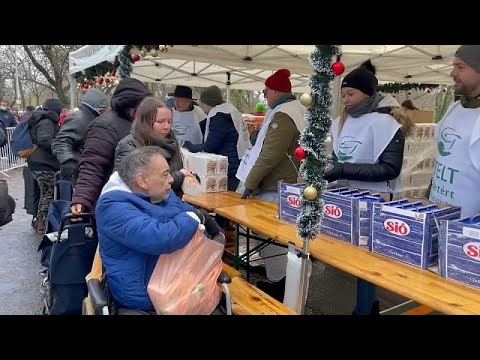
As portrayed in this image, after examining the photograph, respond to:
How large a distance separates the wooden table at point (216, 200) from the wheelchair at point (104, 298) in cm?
132

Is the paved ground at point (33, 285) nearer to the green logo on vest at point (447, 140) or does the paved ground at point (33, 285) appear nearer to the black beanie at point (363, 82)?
the green logo on vest at point (447, 140)

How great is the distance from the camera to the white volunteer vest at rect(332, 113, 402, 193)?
9.07ft

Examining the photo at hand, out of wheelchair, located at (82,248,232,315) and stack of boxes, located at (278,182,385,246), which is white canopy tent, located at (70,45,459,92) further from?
wheelchair, located at (82,248,232,315)

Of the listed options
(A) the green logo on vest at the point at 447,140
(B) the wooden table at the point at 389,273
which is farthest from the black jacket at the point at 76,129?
(A) the green logo on vest at the point at 447,140

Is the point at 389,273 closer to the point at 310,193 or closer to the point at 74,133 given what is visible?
the point at 310,193

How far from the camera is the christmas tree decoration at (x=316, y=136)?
2211 mm

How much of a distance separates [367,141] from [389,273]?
107 centimetres

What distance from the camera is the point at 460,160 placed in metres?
2.24

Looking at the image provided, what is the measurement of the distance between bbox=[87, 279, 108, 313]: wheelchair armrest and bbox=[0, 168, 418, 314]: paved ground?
2.01 meters

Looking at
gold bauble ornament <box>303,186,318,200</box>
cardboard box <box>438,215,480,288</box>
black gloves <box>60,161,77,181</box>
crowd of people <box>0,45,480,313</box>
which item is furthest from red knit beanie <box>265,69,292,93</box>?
black gloves <box>60,161,77,181</box>

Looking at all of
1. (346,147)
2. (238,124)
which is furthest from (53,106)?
(346,147)

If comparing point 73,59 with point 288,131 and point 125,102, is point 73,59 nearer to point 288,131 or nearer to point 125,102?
Result: point 125,102
